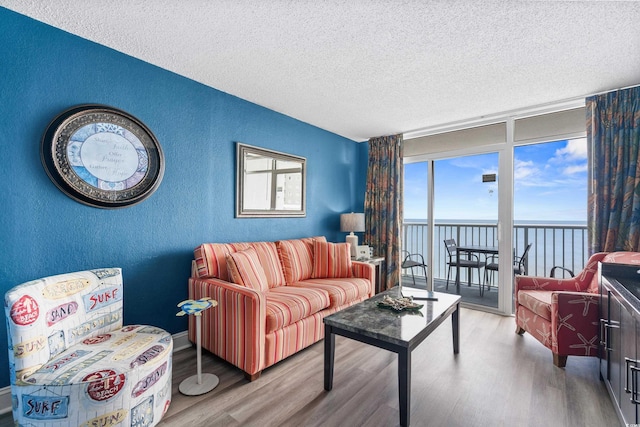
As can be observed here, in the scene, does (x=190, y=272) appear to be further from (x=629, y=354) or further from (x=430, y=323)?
(x=629, y=354)

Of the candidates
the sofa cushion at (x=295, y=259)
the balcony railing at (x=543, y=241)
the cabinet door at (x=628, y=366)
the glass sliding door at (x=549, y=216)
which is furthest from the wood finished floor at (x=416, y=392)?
the glass sliding door at (x=549, y=216)

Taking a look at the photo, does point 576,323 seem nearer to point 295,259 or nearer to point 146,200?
point 295,259

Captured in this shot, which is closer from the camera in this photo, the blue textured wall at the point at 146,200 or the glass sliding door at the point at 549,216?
the blue textured wall at the point at 146,200

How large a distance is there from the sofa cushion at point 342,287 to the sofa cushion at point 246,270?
526 millimetres

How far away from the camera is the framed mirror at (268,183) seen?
3.02 meters

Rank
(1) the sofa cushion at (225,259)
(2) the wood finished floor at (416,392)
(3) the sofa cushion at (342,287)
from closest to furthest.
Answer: (2) the wood finished floor at (416,392), (1) the sofa cushion at (225,259), (3) the sofa cushion at (342,287)

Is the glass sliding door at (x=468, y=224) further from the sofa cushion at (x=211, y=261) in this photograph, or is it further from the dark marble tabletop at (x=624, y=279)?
the sofa cushion at (x=211, y=261)

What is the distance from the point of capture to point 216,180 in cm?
280

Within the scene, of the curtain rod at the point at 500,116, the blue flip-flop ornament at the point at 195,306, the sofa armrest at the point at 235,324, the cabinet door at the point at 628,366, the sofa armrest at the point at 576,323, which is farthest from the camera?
the curtain rod at the point at 500,116

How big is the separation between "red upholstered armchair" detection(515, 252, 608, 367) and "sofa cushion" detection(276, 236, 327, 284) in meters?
2.25

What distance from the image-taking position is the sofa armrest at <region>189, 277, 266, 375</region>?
6.39ft

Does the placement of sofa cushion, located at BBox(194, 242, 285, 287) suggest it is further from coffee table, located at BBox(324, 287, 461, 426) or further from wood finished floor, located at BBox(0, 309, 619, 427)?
coffee table, located at BBox(324, 287, 461, 426)

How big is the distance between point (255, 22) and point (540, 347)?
3.60 metres

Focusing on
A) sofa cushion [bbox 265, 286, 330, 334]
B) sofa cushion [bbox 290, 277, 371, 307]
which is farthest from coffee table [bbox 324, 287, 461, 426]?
sofa cushion [bbox 290, 277, 371, 307]
